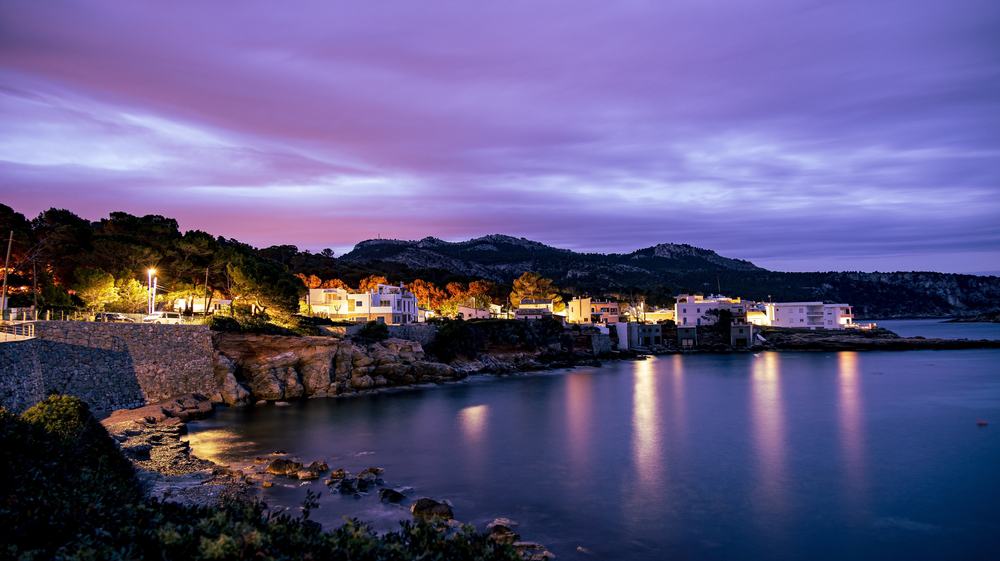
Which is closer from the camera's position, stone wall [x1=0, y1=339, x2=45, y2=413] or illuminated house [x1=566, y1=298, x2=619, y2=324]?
stone wall [x1=0, y1=339, x2=45, y2=413]

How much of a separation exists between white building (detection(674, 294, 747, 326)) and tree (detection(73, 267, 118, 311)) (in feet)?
245

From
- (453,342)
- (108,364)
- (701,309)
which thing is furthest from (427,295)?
(108,364)

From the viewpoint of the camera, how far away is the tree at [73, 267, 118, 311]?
1203 inches

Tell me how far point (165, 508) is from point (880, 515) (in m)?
18.0

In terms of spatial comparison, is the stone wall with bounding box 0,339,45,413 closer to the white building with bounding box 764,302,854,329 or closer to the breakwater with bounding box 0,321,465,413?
the breakwater with bounding box 0,321,465,413

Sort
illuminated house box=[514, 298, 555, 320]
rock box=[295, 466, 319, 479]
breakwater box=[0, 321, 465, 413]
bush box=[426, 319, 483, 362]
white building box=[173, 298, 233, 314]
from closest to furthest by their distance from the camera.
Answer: rock box=[295, 466, 319, 479] → breakwater box=[0, 321, 465, 413] → white building box=[173, 298, 233, 314] → bush box=[426, 319, 483, 362] → illuminated house box=[514, 298, 555, 320]

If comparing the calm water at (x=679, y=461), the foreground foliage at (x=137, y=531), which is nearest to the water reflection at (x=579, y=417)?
the calm water at (x=679, y=461)

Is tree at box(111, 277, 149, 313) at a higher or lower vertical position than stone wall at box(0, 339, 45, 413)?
higher

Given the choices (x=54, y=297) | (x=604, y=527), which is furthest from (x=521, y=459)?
(x=54, y=297)

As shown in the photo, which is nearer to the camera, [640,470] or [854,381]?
[640,470]

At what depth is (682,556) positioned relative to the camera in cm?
1375

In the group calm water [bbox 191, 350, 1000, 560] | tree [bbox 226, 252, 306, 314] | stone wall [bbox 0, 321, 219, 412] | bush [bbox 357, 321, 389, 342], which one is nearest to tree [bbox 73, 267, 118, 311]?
stone wall [bbox 0, 321, 219, 412]

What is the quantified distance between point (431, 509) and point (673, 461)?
38.3 ft

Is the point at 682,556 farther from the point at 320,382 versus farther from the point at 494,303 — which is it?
the point at 494,303
